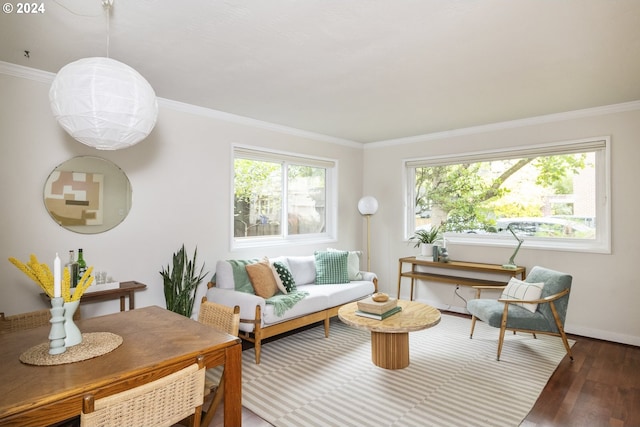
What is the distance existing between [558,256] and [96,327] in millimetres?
4591

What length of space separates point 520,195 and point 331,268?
8.47 ft

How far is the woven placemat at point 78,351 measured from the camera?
1575mm

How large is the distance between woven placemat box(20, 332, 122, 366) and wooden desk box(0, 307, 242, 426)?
3 cm

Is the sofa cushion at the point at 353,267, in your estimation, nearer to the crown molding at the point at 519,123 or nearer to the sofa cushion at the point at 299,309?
the sofa cushion at the point at 299,309

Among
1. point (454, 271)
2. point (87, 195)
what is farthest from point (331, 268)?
point (87, 195)

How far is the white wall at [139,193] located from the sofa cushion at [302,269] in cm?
33

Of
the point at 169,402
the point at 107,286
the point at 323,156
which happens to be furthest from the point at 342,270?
the point at 169,402

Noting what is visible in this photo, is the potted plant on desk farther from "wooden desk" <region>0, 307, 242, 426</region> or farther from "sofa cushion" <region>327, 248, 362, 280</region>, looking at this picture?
"wooden desk" <region>0, 307, 242, 426</region>

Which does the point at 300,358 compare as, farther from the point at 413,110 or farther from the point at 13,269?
the point at 413,110

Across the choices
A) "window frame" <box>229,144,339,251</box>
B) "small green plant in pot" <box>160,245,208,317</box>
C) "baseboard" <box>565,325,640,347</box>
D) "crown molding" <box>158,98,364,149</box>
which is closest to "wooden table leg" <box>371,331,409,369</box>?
"small green plant in pot" <box>160,245,208,317</box>

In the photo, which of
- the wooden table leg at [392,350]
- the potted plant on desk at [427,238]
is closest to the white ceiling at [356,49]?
the potted plant on desk at [427,238]

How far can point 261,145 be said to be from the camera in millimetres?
4562

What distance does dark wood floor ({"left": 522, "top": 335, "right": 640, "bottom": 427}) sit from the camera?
2.43 meters

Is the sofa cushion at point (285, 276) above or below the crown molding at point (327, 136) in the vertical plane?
below
